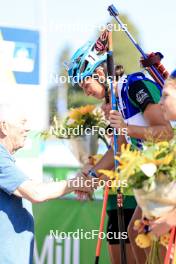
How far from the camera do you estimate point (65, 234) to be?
4.87 meters

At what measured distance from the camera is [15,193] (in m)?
3.32

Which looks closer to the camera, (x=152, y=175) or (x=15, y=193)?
(x=152, y=175)

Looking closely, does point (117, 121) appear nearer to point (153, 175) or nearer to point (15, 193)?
point (15, 193)

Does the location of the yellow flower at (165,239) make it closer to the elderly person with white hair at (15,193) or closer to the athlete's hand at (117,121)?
the elderly person with white hair at (15,193)

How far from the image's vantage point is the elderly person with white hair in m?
3.30

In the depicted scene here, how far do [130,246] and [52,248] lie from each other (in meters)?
1.01

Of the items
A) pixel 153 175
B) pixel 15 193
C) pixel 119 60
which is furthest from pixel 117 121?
pixel 119 60

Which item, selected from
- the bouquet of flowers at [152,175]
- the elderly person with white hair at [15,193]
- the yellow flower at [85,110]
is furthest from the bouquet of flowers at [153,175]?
the yellow flower at [85,110]

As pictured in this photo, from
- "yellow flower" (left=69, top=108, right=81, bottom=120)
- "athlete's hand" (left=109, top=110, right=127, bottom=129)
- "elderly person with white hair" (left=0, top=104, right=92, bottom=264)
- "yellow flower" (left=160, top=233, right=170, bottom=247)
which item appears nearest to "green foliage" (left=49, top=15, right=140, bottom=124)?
"yellow flower" (left=69, top=108, right=81, bottom=120)

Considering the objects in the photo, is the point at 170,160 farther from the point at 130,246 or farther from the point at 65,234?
the point at 65,234

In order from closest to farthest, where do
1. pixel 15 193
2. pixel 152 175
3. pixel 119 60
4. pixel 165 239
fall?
pixel 152 175
pixel 165 239
pixel 15 193
pixel 119 60

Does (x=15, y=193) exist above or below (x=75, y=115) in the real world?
below

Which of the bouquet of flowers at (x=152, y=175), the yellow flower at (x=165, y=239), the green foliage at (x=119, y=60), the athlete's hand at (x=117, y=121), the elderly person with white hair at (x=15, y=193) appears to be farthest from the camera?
the green foliage at (x=119, y=60)

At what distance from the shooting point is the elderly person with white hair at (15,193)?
3.30 m
